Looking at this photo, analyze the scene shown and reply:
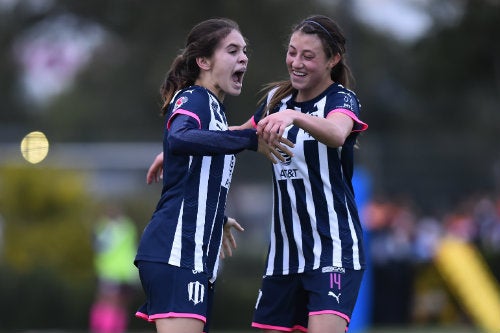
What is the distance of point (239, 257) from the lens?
20.3 meters

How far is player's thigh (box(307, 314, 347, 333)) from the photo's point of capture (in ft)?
20.4

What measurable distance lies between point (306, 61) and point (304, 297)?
140 cm

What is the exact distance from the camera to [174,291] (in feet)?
19.3

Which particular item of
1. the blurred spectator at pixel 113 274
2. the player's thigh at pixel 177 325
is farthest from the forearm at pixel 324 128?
the blurred spectator at pixel 113 274

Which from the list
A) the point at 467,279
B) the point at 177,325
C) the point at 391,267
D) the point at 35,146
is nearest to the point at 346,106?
the point at 177,325

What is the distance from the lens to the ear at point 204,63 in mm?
6250

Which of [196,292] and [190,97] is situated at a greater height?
[190,97]

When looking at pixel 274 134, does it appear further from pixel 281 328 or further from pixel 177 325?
pixel 281 328

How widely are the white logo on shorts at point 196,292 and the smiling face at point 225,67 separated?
1.11 meters

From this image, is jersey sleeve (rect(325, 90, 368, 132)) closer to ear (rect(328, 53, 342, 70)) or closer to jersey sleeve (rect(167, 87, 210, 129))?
ear (rect(328, 53, 342, 70))

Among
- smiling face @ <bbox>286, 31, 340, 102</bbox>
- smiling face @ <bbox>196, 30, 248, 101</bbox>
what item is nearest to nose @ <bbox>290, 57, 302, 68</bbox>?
smiling face @ <bbox>286, 31, 340, 102</bbox>

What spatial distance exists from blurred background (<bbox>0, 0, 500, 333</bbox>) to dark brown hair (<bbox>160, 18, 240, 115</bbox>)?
914cm

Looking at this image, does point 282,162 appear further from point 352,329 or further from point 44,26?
point 44,26

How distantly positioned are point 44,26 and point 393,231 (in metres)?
13.1
